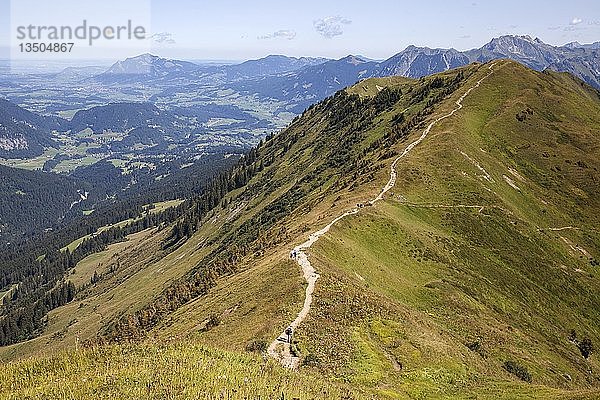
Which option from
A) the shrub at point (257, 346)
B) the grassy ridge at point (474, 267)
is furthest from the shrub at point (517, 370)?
the shrub at point (257, 346)

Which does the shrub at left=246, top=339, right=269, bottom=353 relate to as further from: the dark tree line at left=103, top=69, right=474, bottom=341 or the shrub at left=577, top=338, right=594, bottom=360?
the shrub at left=577, top=338, right=594, bottom=360

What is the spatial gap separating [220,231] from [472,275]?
10443cm

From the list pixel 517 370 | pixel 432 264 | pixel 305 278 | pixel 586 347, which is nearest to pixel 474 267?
pixel 432 264

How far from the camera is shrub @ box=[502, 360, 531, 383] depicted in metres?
42.7

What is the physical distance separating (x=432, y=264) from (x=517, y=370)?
74.2ft

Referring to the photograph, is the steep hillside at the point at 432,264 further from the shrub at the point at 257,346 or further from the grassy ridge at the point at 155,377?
the grassy ridge at the point at 155,377

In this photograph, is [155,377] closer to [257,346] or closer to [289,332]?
[257,346]

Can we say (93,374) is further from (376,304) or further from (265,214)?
(265,214)

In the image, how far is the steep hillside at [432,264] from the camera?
3588 centimetres

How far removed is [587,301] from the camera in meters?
74.9

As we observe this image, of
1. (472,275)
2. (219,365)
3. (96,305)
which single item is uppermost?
(219,365)

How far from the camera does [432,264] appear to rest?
64.9 meters

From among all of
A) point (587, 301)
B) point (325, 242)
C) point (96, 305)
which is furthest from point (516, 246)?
point (96, 305)

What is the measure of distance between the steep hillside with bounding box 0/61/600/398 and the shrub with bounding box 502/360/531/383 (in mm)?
226
